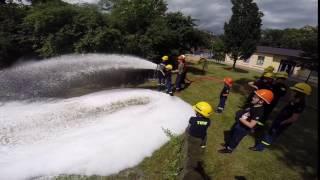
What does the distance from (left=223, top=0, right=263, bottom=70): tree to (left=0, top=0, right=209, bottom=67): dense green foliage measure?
264 inches

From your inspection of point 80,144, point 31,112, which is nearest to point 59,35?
point 31,112

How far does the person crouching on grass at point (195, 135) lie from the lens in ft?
21.8

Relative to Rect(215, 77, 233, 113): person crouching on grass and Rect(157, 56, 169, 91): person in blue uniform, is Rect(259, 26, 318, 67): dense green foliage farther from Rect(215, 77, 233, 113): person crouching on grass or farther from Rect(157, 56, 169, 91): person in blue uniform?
Rect(157, 56, 169, 91): person in blue uniform

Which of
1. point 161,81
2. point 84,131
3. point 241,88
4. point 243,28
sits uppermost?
point 243,28

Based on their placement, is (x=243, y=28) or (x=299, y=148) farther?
(x=243, y=28)

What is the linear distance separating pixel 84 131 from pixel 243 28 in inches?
892

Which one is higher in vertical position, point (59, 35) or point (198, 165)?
point (59, 35)

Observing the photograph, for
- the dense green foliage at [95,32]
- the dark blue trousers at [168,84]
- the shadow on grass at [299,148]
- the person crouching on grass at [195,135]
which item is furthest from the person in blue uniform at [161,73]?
the person crouching on grass at [195,135]

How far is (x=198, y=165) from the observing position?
7332mm

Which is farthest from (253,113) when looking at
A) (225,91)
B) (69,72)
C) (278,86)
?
(69,72)

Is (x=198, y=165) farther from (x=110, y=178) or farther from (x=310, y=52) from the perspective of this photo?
(x=310, y=52)

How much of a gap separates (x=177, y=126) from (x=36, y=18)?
15.1 metres

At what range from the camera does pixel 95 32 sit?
17.8 m

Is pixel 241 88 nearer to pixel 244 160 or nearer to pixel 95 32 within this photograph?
pixel 244 160
